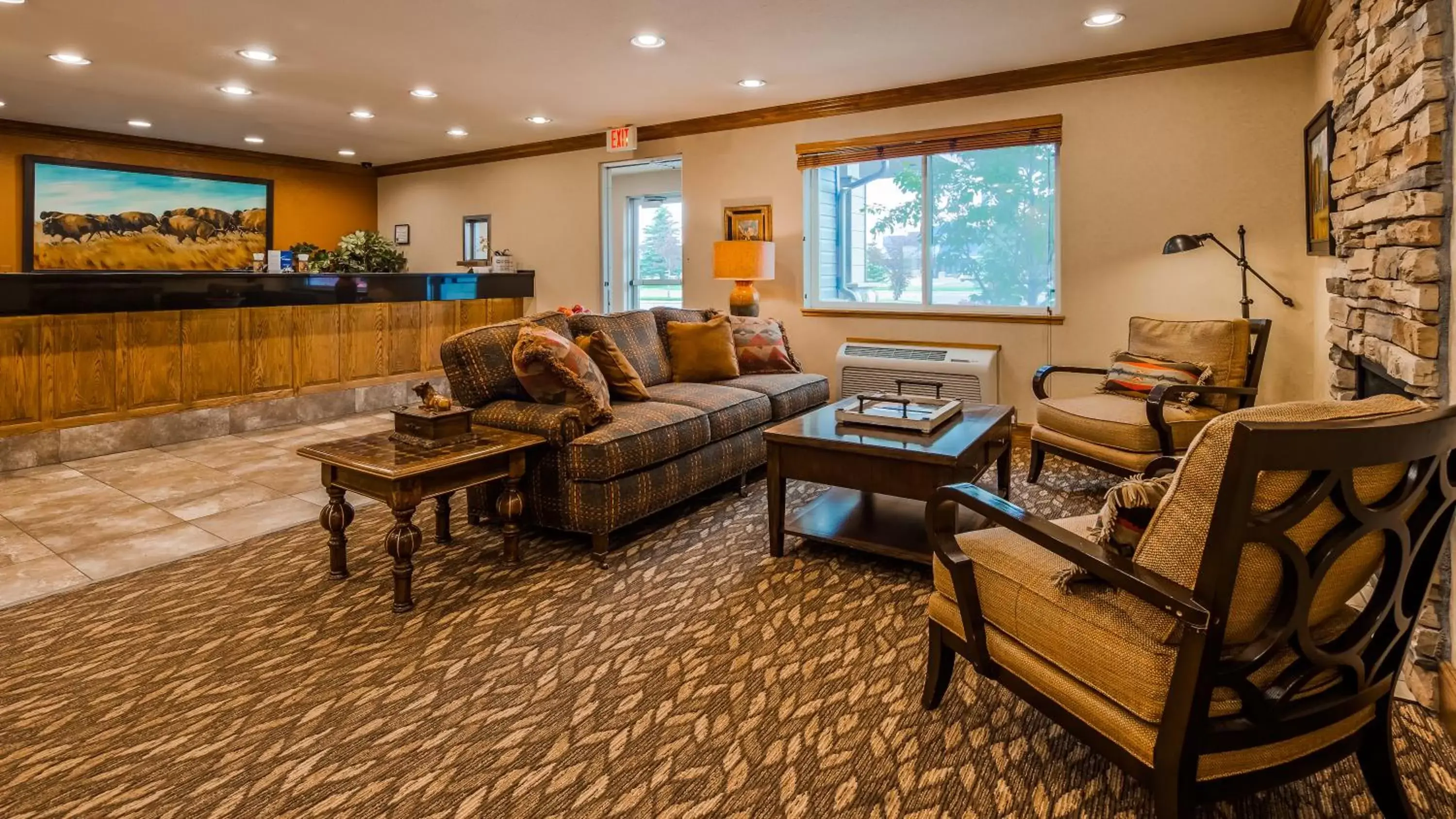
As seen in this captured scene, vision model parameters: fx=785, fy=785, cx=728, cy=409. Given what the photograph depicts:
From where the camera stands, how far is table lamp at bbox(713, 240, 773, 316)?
5.72m

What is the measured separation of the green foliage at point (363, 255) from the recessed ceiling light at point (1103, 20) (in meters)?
5.94

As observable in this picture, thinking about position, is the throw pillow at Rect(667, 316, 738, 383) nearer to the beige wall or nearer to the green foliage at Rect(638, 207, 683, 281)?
the beige wall

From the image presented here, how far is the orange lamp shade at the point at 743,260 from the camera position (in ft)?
18.7

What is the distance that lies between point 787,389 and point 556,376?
159cm

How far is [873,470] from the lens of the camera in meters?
2.90

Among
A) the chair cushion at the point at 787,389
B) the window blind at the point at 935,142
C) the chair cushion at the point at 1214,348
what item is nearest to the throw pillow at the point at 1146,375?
the chair cushion at the point at 1214,348

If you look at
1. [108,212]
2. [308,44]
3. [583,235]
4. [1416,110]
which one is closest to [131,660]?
[308,44]

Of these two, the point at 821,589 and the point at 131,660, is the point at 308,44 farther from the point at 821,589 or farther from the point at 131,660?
the point at 821,589

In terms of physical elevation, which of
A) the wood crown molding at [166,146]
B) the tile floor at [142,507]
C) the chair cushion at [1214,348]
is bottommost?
the tile floor at [142,507]

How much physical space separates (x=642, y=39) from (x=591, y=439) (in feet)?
8.16

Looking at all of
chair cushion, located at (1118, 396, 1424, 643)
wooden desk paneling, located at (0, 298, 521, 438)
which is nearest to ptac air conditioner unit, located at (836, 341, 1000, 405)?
chair cushion, located at (1118, 396, 1424, 643)

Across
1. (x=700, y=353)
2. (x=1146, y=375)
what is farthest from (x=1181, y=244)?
(x=700, y=353)

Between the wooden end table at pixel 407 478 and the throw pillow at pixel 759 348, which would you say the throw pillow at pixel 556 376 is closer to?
the wooden end table at pixel 407 478

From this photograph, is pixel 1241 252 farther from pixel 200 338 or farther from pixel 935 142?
pixel 200 338
